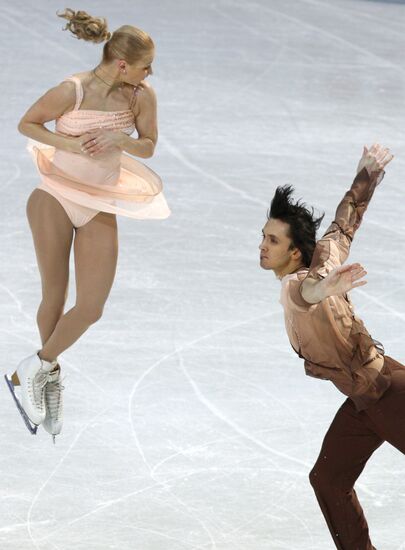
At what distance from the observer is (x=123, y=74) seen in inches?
191

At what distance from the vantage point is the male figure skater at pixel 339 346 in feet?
Result: 15.2

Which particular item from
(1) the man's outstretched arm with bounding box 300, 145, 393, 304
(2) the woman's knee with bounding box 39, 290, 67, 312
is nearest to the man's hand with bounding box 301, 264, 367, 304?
(1) the man's outstretched arm with bounding box 300, 145, 393, 304

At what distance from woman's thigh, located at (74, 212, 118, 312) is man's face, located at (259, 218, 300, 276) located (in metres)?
0.69

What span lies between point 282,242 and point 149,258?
3.75 m

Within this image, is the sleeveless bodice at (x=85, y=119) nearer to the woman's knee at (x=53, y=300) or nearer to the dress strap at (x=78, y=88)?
the dress strap at (x=78, y=88)

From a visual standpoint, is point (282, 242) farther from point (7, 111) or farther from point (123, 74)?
point (7, 111)

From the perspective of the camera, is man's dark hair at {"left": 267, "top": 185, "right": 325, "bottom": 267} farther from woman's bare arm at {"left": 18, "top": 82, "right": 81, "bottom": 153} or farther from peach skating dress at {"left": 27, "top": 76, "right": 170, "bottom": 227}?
woman's bare arm at {"left": 18, "top": 82, "right": 81, "bottom": 153}

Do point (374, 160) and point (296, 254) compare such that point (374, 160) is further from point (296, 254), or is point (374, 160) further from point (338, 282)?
point (338, 282)

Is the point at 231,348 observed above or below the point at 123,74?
below

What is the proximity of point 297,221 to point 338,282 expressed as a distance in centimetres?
53

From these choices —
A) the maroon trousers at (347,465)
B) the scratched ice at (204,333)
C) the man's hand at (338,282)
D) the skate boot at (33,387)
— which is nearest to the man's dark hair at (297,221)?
the man's hand at (338,282)

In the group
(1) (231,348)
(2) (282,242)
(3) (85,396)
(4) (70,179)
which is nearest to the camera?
(2) (282,242)

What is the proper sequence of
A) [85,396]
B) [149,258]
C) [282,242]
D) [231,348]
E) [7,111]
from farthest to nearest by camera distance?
[7,111] → [149,258] → [231,348] → [85,396] → [282,242]

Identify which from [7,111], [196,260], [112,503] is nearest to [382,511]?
[112,503]
